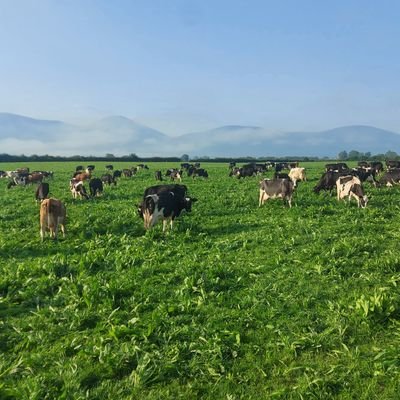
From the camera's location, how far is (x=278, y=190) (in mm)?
19234

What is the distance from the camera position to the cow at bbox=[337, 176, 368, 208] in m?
18.5

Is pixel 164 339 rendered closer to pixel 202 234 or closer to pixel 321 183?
pixel 202 234

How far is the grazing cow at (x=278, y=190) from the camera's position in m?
19.2

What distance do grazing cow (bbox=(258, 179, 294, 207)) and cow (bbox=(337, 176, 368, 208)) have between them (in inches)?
110

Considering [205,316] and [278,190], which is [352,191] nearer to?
[278,190]

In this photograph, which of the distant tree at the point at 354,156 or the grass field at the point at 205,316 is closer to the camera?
the grass field at the point at 205,316

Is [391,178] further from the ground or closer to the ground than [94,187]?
further from the ground

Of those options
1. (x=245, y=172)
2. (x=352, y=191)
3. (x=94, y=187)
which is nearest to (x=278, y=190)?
Result: (x=352, y=191)

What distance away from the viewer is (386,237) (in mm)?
11664

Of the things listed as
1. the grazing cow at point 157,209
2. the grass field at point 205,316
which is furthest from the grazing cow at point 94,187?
the grass field at point 205,316

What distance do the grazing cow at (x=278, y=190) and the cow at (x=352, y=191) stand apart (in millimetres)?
2800

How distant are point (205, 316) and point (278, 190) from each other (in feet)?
42.8

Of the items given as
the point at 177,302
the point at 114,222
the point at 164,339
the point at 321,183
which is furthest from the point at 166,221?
the point at 321,183

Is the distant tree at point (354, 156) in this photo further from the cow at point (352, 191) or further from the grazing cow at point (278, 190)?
the grazing cow at point (278, 190)
